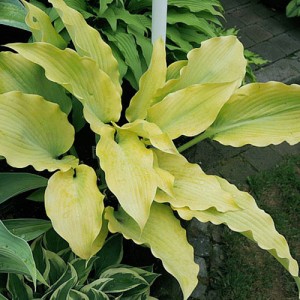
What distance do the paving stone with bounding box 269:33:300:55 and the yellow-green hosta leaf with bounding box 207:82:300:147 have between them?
1.64 m

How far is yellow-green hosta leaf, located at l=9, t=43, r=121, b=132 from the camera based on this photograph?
1.32 metres

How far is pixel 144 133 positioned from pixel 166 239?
294mm

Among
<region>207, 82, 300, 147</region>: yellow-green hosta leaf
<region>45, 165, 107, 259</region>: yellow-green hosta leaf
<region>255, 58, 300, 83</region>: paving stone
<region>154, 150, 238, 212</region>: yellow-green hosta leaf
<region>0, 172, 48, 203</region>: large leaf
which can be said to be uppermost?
<region>207, 82, 300, 147</region>: yellow-green hosta leaf

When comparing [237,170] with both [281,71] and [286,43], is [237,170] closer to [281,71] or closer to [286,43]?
[281,71]

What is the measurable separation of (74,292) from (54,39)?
730mm

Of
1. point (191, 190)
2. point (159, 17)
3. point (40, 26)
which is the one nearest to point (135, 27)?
point (159, 17)

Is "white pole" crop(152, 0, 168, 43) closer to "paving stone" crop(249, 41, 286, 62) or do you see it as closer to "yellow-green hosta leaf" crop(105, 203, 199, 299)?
"yellow-green hosta leaf" crop(105, 203, 199, 299)

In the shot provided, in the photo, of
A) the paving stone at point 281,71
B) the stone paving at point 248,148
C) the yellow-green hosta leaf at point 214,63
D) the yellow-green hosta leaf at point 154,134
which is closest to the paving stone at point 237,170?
the stone paving at point 248,148

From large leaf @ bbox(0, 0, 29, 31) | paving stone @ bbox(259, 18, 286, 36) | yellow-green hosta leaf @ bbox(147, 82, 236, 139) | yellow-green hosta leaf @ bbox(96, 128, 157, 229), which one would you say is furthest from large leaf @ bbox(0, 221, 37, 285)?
paving stone @ bbox(259, 18, 286, 36)

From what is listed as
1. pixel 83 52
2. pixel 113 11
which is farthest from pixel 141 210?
pixel 113 11

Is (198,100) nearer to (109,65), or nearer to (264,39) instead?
(109,65)

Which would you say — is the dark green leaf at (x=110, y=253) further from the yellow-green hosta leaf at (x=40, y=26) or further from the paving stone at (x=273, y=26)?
the paving stone at (x=273, y=26)

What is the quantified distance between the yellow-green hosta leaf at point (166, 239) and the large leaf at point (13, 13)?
0.59 metres

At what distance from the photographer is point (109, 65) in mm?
1479
